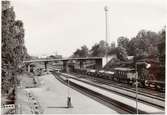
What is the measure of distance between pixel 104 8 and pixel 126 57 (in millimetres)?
20589

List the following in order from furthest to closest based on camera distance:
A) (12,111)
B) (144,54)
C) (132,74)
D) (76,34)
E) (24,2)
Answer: (132,74) → (144,54) → (12,111) → (76,34) → (24,2)

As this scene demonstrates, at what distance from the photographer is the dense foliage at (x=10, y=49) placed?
19406 mm

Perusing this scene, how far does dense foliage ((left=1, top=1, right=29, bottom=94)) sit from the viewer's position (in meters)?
19.4

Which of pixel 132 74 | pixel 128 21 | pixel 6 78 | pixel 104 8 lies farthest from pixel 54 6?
pixel 132 74

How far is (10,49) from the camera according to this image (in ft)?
67.7

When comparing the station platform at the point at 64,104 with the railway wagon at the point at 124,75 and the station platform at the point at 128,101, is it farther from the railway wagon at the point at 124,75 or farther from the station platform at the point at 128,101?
the railway wagon at the point at 124,75

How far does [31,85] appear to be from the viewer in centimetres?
3138

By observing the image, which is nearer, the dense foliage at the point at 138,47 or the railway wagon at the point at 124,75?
the dense foliage at the point at 138,47

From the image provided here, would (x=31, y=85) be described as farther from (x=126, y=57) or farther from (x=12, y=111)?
(x=12, y=111)

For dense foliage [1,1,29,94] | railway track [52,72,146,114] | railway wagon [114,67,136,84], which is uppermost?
dense foliage [1,1,29,94]

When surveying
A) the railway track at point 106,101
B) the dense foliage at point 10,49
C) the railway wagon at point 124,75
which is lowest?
the railway track at point 106,101

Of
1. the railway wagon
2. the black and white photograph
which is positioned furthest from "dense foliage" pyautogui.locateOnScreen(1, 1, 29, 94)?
the railway wagon

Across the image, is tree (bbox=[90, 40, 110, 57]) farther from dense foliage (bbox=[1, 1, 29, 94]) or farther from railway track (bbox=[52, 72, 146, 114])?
dense foliage (bbox=[1, 1, 29, 94])

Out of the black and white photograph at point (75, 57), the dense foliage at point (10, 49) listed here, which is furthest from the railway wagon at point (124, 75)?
the dense foliage at point (10, 49)
